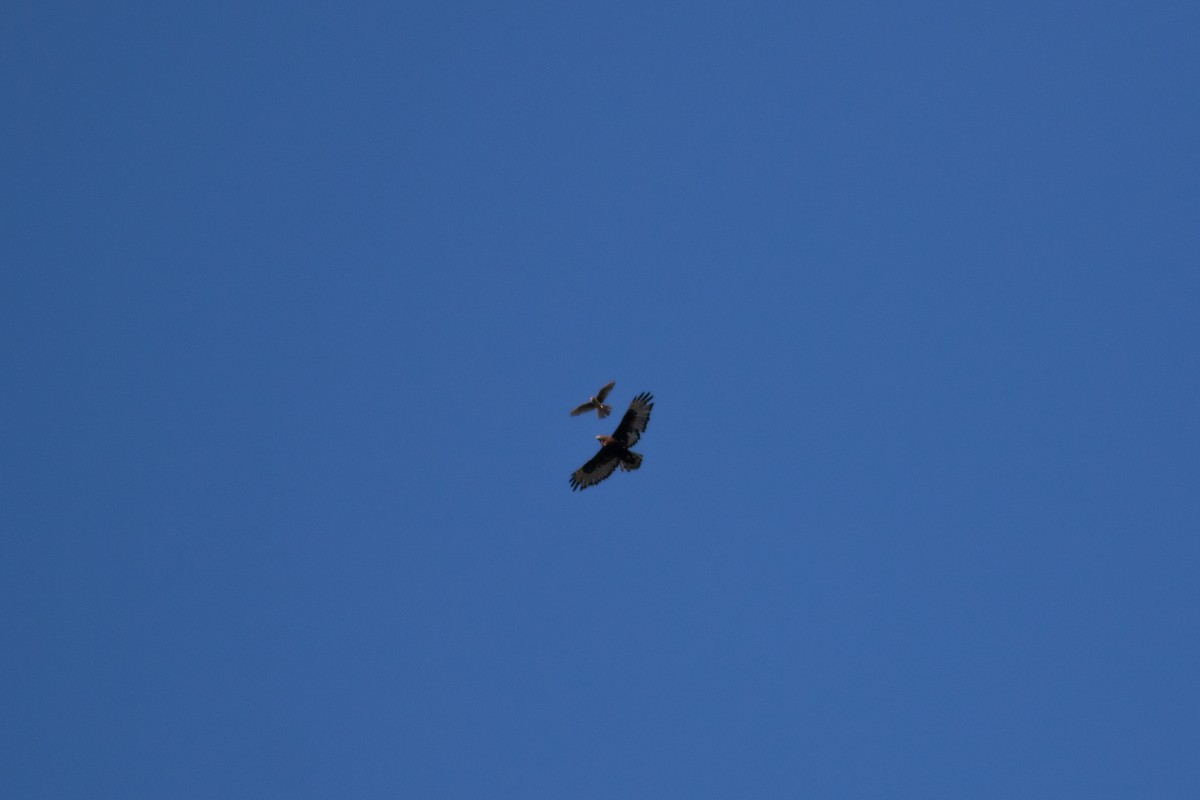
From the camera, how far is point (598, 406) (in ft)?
130

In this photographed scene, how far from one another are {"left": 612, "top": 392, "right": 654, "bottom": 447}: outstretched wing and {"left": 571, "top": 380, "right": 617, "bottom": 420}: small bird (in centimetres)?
62

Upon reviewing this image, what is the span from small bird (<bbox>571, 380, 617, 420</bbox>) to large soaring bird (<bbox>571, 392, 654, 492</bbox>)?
0.62m

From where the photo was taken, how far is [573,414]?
130ft

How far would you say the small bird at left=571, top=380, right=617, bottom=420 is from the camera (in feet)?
130

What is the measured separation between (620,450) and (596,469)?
970 mm

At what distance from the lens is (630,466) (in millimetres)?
40625

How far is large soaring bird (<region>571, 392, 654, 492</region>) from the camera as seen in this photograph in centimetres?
4009

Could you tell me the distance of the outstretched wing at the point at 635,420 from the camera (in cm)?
4000

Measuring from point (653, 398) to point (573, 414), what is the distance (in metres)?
2.44

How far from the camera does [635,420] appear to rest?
131ft

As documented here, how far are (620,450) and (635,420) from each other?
1.05 metres

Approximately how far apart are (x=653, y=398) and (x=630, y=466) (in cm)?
205

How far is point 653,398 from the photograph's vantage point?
40.4 m

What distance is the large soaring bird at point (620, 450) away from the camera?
40.1 metres
